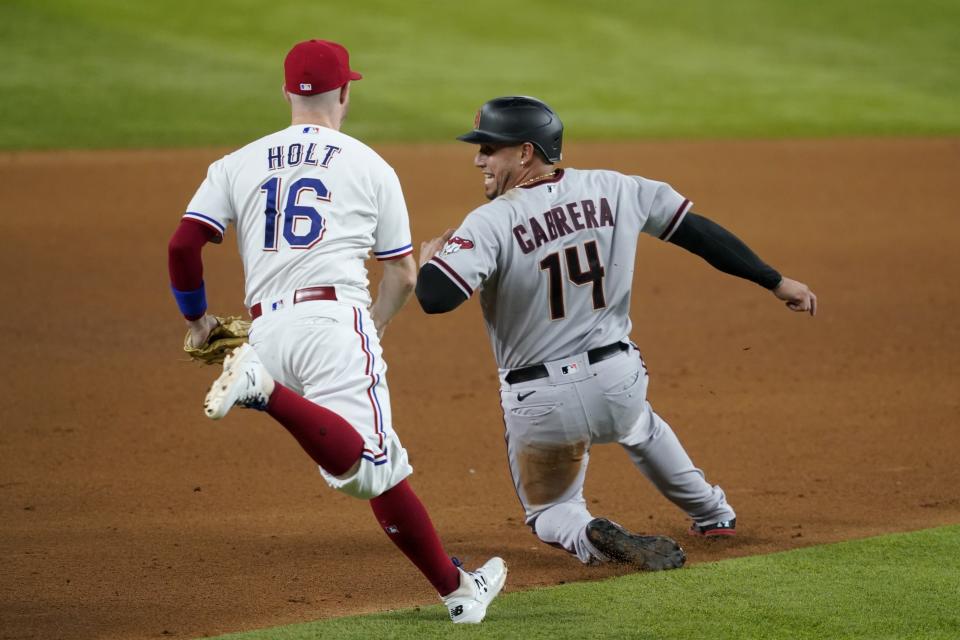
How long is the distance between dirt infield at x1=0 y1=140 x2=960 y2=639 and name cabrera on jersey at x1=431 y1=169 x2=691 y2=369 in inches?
38.1

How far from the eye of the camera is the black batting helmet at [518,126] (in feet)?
15.6

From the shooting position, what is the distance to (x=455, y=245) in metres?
4.57

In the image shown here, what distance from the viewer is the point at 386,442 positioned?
411 centimetres

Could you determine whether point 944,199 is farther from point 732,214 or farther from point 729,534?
point 729,534

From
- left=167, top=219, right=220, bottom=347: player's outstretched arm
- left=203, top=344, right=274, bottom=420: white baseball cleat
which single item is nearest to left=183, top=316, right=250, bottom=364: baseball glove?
left=167, top=219, right=220, bottom=347: player's outstretched arm

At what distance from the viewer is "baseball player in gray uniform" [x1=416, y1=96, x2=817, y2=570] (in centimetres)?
471

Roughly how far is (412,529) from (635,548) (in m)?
1.11

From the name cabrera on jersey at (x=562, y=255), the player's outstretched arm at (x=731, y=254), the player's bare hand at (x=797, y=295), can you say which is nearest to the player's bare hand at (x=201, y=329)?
the name cabrera on jersey at (x=562, y=255)

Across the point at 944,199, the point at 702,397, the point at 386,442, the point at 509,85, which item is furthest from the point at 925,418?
the point at 509,85

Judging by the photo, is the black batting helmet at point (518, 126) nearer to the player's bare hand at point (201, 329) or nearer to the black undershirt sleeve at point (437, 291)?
the black undershirt sleeve at point (437, 291)

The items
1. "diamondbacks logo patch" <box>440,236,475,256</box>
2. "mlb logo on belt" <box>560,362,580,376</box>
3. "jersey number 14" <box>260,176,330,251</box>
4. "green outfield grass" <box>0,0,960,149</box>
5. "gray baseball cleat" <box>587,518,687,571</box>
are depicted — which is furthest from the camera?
"green outfield grass" <box>0,0,960,149</box>

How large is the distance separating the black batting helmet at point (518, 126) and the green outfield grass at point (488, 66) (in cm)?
1173

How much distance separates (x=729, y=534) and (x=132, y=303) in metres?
5.95

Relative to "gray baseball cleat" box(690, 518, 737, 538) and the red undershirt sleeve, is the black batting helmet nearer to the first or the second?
the red undershirt sleeve
